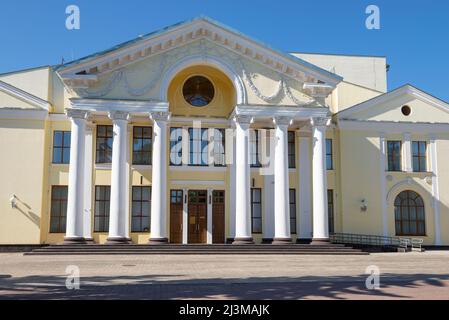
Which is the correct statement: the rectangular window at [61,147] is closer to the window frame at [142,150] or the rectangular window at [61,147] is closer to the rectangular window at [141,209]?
the window frame at [142,150]

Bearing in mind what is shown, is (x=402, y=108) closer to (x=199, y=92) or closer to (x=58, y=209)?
(x=199, y=92)

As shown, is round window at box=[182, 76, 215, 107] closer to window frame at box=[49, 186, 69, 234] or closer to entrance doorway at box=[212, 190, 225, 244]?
entrance doorway at box=[212, 190, 225, 244]

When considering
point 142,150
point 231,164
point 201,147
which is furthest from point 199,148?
point 142,150

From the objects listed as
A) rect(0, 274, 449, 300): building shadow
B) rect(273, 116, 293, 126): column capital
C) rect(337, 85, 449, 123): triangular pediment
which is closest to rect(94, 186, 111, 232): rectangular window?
rect(273, 116, 293, 126): column capital

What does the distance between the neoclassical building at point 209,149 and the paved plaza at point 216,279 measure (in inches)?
221

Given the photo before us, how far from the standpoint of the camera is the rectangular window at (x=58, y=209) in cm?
2778

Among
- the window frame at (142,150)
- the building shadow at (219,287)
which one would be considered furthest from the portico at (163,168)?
the building shadow at (219,287)

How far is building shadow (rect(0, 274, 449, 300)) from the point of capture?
1094 cm
